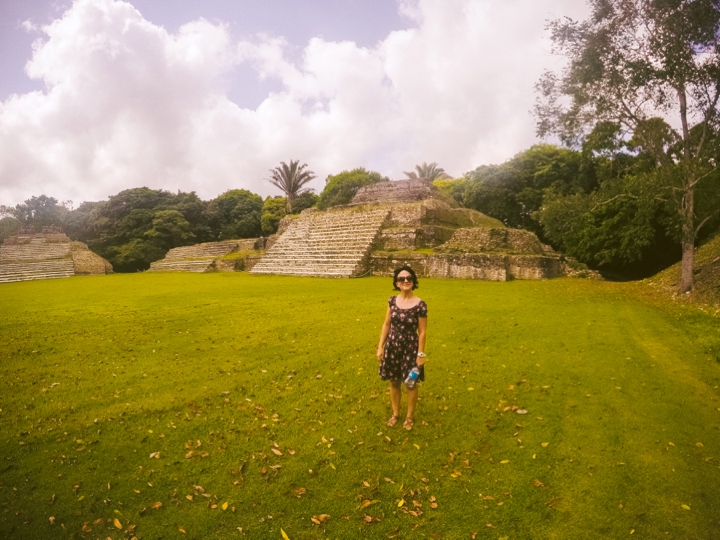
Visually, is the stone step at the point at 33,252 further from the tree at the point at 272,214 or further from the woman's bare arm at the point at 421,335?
the woman's bare arm at the point at 421,335

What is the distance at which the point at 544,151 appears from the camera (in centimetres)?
2977

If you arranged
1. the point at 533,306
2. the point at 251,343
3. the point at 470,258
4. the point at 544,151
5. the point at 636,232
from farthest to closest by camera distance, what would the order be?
the point at 544,151 < the point at 636,232 < the point at 470,258 < the point at 533,306 < the point at 251,343

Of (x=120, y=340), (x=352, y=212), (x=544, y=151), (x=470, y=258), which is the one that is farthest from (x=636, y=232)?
(x=120, y=340)

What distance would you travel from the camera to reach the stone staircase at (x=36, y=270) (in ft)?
76.2

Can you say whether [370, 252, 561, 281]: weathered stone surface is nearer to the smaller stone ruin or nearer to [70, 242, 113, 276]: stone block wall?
the smaller stone ruin

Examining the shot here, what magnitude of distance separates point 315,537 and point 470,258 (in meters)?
13.3

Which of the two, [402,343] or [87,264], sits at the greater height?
[87,264]

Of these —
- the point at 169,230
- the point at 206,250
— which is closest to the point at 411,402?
the point at 206,250

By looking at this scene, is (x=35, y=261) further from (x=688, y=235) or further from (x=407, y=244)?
(x=688, y=235)

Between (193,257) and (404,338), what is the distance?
2774 cm

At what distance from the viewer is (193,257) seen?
93.9ft

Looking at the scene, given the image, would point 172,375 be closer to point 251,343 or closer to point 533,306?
point 251,343

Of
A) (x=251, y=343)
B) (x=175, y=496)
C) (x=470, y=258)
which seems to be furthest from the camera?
(x=470, y=258)

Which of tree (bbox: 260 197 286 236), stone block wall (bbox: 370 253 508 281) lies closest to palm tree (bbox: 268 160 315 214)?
tree (bbox: 260 197 286 236)
